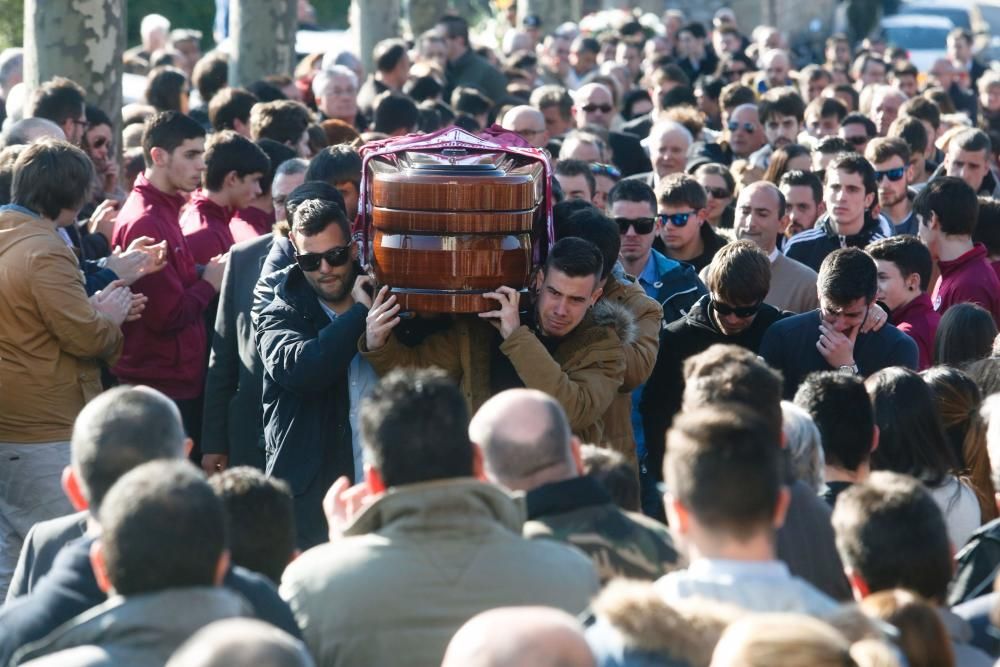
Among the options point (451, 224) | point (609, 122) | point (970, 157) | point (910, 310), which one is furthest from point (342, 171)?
point (609, 122)

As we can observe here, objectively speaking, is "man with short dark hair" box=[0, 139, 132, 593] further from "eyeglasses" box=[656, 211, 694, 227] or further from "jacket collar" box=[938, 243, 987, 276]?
"jacket collar" box=[938, 243, 987, 276]

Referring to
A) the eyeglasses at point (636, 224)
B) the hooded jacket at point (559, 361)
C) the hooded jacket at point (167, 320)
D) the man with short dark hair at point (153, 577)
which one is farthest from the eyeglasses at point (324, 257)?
the man with short dark hair at point (153, 577)

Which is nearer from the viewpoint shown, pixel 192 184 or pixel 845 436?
pixel 845 436

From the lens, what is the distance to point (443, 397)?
4.09 m

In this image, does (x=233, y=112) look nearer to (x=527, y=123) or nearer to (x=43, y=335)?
(x=527, y=123)

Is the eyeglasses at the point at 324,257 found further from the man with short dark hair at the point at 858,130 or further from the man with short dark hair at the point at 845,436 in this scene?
the man with short dark hair at the point at 858,130

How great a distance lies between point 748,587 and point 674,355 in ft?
11.1

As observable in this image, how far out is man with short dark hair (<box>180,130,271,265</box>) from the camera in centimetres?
786

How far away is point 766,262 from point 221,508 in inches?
139

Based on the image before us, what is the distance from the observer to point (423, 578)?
3873 mm

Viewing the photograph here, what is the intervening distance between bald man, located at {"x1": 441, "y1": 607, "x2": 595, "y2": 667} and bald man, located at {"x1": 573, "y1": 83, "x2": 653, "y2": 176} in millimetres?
8918

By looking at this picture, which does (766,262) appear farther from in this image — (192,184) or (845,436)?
(192,184)

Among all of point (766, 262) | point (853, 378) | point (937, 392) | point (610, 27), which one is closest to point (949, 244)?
point (766, 262)

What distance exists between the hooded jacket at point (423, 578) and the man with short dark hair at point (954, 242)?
457 cm
